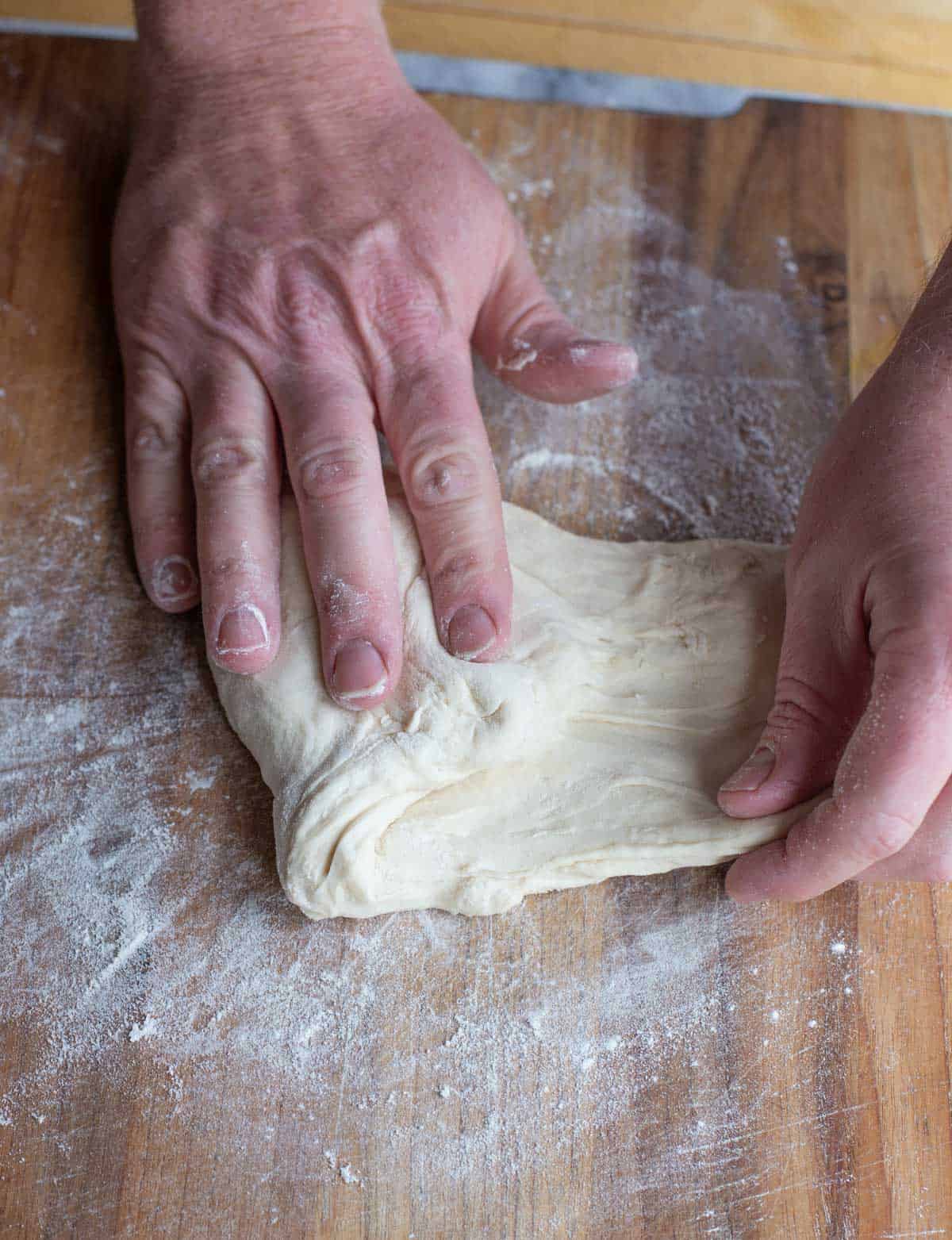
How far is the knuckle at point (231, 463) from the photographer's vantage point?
1423 mm

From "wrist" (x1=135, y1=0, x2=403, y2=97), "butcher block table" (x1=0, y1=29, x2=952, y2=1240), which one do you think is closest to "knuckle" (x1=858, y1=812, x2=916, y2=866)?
"butcher block table" (x1=0, y1=29, x2=952, y2=1240)

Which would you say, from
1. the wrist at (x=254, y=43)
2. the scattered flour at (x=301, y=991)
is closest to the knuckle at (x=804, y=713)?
the scattered flour at (x=301, y=991)

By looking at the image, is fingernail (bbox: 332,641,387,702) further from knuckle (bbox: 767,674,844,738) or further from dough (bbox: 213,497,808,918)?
knuckle (bbox: 767,674,844,738)

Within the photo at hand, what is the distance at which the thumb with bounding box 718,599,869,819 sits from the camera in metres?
1.26

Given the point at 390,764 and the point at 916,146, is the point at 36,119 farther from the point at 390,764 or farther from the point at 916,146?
the point at 916,146

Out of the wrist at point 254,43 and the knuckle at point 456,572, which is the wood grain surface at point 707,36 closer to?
the wrist at point 254,43

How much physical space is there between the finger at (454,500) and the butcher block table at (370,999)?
0.99 ft

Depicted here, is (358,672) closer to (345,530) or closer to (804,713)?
(345,530)

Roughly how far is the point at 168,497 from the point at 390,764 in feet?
1.86

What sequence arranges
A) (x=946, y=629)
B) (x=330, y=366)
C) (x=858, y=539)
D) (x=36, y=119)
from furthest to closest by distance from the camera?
(x=36, y=119), (x=330, y=366), (x=858, y=539), (x=946, y=629)

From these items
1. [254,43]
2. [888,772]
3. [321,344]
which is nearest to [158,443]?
[321,344]

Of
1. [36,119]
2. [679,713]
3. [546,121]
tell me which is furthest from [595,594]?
[36,119]

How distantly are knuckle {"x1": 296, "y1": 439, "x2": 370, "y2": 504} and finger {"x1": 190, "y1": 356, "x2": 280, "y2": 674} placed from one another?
0.08 metres

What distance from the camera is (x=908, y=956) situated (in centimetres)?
139
